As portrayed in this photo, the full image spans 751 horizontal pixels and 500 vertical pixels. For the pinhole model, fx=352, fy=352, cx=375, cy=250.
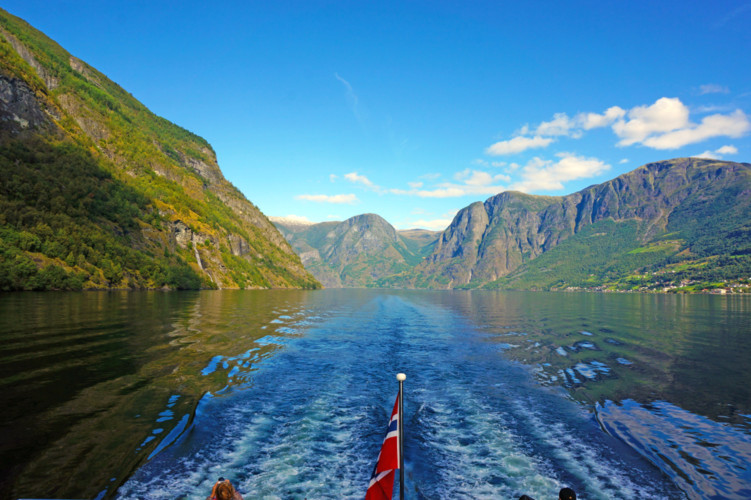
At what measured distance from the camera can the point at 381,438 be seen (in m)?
13.6

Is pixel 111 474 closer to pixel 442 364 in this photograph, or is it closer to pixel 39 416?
pixel 39 416

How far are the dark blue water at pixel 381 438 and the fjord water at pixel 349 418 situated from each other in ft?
0.25

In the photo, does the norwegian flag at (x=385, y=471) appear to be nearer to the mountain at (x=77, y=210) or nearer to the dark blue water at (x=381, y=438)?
the dark blue water at (x=381, y=438)

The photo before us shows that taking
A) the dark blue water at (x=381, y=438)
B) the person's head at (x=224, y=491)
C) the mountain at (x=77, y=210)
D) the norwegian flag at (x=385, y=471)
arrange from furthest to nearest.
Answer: the mountain at (x=77, y=210) → the dark blue water at (x=381, y=438) → the person's head at (x=224, y=491) → the norwegian flag at (x=385, y=471)

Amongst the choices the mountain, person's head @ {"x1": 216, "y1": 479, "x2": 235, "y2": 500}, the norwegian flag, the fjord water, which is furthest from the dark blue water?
the mountain

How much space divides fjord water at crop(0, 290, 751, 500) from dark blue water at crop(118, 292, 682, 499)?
0.08 metres

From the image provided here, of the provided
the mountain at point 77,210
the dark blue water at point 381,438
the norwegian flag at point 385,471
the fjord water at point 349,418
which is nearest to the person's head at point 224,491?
the fjord water at point 349,418

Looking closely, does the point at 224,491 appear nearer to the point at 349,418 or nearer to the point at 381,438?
the point at 381,438

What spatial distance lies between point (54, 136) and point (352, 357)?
15833 cm

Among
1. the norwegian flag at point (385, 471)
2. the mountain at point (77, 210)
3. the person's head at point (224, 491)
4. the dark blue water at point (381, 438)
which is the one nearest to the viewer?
the norwegian flag at point (385, 471)

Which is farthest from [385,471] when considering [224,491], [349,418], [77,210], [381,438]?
[77,210]

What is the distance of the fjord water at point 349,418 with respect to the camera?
33.1ft

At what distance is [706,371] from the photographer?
953 inches

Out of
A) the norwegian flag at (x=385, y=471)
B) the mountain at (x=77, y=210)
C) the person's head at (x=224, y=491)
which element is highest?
the mountain at (x=77, y=210)
